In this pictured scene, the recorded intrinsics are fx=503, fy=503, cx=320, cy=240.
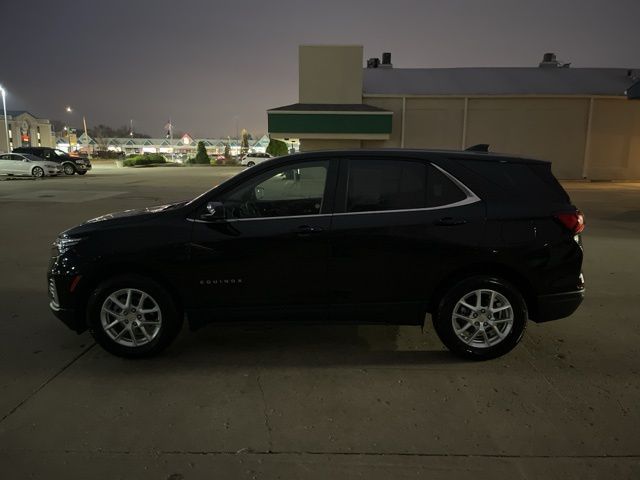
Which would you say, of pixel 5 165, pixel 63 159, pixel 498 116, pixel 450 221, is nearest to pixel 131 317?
pixel 450 221

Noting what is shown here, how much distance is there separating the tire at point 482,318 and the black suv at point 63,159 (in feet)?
105

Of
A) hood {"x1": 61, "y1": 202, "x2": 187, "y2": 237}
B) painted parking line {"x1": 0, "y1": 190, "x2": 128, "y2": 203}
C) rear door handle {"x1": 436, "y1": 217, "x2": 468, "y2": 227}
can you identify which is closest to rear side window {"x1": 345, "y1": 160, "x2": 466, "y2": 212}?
rear door handle {"x1": 436, "y1": 217, "x2": 468, "y2": 227}

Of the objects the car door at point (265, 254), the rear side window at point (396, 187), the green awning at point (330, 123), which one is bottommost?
the car door at point (265, 254)

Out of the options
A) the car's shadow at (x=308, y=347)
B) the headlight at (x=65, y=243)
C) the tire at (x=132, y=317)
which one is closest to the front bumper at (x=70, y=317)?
the tire at (x=132, y=317)

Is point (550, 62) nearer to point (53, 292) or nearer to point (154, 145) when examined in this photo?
point (53, 292)

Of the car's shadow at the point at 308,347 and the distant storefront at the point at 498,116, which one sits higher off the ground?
the distant storefront at the point at 498,116

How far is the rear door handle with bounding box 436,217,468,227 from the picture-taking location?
408cm

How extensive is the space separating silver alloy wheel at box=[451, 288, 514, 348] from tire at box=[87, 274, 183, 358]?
2361mm

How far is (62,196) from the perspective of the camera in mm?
18406

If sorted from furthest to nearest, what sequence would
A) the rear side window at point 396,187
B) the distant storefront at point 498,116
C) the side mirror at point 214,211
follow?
the distant storefront at point 498,116 → the rear side window at point 396,187 → the side mirror at point 214,211

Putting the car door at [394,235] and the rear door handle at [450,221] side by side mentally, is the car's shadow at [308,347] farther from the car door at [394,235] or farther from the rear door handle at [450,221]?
the rear door handle at [450,221]

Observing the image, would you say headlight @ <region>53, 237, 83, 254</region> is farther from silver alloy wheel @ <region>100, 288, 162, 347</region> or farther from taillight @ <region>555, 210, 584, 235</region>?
taillight @ <region>555, 210, 584, 235</region>

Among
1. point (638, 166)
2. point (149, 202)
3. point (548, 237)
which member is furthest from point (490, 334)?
point (638, 166)

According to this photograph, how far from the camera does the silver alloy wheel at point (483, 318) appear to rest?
4164mm
